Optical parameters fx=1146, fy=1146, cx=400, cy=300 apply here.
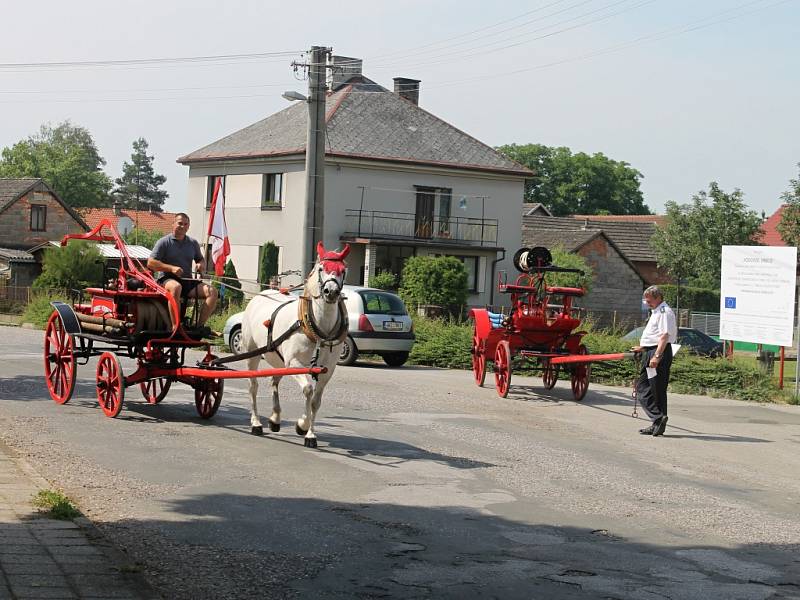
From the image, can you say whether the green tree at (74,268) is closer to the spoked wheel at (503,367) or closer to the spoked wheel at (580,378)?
the spoked wheel at (503,367)

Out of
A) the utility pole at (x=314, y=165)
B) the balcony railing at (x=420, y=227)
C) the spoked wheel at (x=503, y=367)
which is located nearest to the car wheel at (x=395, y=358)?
the utility pole at (x=314, y=165)

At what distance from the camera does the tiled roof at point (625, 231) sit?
67.0 meters

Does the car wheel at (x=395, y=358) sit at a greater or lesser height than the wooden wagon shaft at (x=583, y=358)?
lesser

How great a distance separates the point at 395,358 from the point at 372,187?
2607cm

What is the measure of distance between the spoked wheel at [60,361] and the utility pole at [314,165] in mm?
13482

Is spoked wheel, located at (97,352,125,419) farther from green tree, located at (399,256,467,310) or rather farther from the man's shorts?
green tree, located at (399,256,467,310)

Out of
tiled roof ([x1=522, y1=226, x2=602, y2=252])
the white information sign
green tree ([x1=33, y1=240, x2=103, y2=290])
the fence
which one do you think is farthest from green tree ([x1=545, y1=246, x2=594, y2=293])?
the white information sign

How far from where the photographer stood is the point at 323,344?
A: 40.6ft

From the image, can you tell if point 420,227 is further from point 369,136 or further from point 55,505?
point 55,505

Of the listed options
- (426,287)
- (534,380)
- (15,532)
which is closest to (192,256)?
(15,532)

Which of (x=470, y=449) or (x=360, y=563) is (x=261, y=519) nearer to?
(x=360, y=563)

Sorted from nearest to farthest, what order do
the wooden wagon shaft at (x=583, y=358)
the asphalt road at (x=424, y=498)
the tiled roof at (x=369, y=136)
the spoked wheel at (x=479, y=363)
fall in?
the asphalt road at (x=424, y=498) → the wooden wagon shaft at (x=583, y=358) → the spoked wheel at (x=479, y=363) → the tiled roof at (x=369, y=136)

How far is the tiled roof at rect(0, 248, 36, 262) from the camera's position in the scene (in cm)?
6073

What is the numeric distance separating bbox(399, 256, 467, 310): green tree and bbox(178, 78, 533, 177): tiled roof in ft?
27.6
